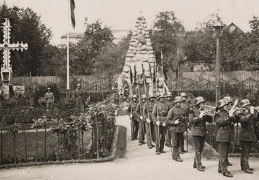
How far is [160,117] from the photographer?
14.1 metres

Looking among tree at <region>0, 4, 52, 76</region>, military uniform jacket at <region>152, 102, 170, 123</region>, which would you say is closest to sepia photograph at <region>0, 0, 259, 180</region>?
military uniform jacket at <region>152, 102, 170, 123</region>

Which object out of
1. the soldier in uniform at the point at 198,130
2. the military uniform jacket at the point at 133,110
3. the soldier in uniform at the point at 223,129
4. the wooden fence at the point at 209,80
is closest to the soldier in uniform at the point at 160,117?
the military uniform jacket at the point at 133,110

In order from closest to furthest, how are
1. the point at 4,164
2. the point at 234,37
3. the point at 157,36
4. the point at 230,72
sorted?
the point at 4,164
the point at 230,72
the point at 234,37
the point at 157,36

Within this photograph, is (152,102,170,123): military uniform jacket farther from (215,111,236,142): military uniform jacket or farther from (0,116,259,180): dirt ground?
(215,111,236,142): military uniform jacket

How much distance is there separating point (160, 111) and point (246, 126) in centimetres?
395

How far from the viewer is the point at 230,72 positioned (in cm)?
3734

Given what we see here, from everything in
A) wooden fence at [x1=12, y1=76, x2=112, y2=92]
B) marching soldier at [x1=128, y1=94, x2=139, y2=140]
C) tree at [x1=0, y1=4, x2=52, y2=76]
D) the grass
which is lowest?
the grass

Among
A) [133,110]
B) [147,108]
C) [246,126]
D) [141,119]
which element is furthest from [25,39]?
[246,126]

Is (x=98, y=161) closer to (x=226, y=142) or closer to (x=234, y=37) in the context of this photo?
(x=226, y=142)

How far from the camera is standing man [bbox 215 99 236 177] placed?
33.5 ft

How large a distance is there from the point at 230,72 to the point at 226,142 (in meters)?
28.0

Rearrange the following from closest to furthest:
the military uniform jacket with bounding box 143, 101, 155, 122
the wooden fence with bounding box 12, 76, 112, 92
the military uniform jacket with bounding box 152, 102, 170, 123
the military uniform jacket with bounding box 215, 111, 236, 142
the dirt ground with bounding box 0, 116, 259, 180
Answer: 1. the dirt ground with bounding box 0, 116, 259, 180
2. the military uniform jacket with bounding box 215, 111, 236, 142
3. the military uniform jacket with bounding box 152, 102, 170, 123
4. the military uniform jacket with bounding box 143, 101, 155, 122
5. the wooden fence with bounding box 12, 76, 112, 92

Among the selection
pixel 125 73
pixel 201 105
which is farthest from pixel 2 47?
pixel 201 105

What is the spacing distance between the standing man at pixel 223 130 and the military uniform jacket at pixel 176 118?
187cm
